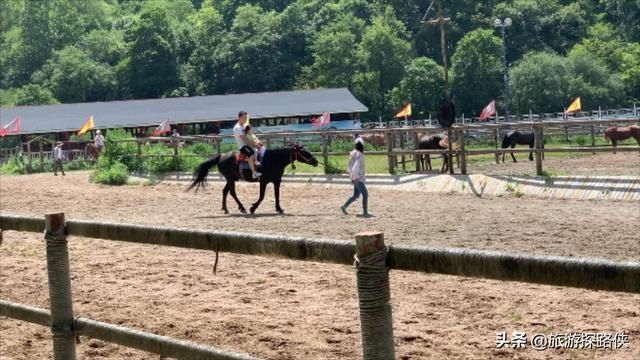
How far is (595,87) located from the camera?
72500mm

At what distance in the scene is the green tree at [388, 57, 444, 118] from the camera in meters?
80.0

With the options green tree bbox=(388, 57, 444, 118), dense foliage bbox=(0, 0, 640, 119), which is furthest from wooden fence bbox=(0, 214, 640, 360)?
green tree bbox=(388, 57, 444, 118)

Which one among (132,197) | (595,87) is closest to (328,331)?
(132,197)

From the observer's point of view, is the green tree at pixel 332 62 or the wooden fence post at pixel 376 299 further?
the green tree at pixel 332 62

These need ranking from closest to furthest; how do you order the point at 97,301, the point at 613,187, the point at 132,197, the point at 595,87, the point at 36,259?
the point at 97,301
the point at 36,259
the point at 613,187
the point at 132,197
the point at 595,87

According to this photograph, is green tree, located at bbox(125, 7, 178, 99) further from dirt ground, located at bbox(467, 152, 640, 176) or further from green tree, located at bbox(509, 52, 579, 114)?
dirt ground, located at bbox(467, 152, 640, 176)

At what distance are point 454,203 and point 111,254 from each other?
8013 mm

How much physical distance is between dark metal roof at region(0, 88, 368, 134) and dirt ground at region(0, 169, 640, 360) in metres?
55.7

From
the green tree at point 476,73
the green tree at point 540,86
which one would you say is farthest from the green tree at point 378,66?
the green tree at point 540,86

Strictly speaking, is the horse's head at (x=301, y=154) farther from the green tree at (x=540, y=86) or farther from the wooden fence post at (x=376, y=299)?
the green tree at (x=540, y=86)

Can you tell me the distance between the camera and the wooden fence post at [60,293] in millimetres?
4699

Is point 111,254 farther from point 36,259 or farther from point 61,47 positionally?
point 61,47

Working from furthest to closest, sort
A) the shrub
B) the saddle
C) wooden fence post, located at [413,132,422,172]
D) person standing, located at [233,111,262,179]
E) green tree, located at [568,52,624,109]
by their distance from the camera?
green tree, located at [568,52,624,109], the shrub, wooden fence post, located at [413,132,422,172], the saddle, person standing, located at [233,111,262,179]

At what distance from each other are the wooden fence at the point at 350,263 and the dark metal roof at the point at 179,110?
64644mm
